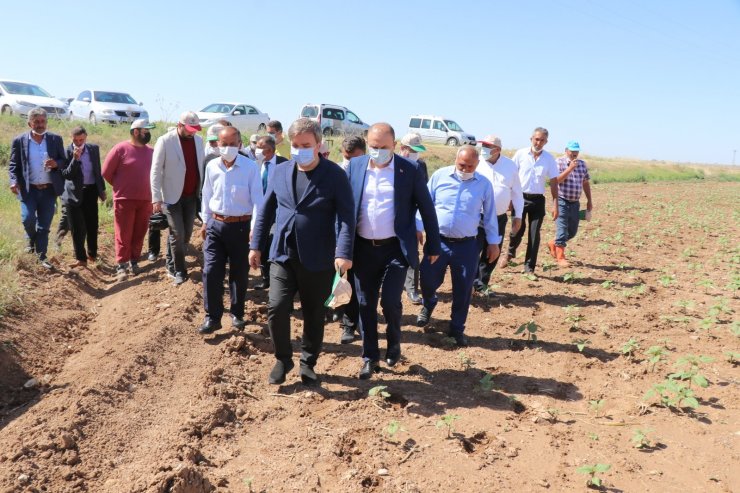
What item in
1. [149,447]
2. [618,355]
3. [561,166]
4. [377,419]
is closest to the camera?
[149,447]

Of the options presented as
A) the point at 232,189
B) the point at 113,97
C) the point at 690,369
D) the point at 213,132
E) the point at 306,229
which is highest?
the point at 113,97

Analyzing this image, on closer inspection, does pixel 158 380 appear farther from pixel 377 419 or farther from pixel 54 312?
pixel 54 312

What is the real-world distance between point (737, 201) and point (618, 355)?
72.8 feet

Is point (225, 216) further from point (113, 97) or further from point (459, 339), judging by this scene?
point (113, 97)

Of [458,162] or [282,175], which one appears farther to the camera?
[458,162]

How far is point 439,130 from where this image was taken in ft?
106

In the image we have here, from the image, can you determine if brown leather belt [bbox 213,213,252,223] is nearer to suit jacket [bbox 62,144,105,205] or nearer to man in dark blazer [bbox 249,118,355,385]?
man in dark blazer [bbox 249,118,355,385]

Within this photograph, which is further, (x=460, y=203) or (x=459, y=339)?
(x=459, y=339)

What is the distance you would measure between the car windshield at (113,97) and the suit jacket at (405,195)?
18.3 metres

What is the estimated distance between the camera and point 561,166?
9062 mm

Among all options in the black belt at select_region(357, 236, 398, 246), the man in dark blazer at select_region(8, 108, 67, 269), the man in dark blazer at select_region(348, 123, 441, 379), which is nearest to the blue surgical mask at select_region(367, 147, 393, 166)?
the man in dark blazer at select_region(348, 123, 441, 379)

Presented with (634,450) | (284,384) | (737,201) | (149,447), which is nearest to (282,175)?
(284,384)

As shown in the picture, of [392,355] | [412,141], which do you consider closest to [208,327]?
[392,355]

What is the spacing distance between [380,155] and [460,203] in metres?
1.26
